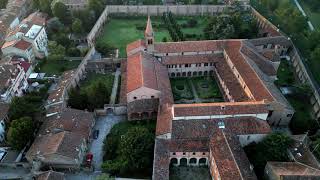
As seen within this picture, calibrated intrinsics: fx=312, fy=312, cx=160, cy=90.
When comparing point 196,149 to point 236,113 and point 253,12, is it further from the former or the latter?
point 253,12

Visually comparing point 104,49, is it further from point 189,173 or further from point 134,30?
point 189,173

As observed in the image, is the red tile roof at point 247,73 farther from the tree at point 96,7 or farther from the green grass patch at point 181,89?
the tree at point 96,7

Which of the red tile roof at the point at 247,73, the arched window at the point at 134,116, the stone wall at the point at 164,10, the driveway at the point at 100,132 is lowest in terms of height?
the driveway at the point at 100,132

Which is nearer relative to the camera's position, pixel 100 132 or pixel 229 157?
pixel 229 157

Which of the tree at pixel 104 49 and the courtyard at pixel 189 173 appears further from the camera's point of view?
the tree at pixel 104 49

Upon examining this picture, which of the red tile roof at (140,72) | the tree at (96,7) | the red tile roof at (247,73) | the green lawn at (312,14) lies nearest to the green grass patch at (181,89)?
the red tile roof at (140,72)

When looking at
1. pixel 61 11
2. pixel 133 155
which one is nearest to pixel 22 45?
pixel 61 11

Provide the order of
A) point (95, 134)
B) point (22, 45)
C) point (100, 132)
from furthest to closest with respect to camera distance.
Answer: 1. point (22, 45)
2. point (100, 132)
3. point (95, 134)
